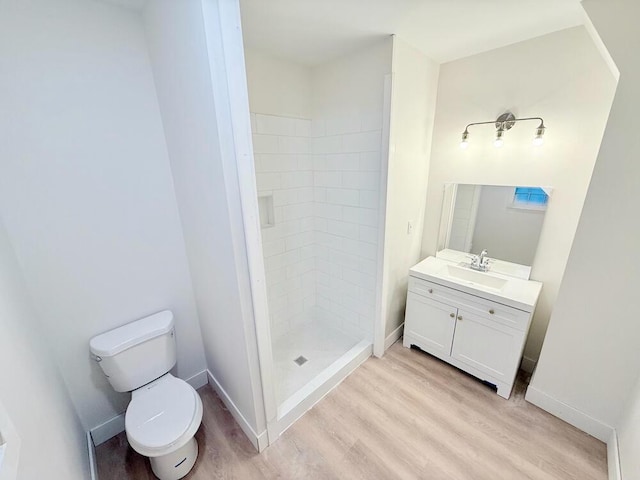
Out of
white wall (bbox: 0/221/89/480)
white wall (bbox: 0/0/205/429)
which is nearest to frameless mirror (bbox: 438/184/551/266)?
white wall (bbox: 0/0/205/429)

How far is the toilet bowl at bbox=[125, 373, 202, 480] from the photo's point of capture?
124 cm

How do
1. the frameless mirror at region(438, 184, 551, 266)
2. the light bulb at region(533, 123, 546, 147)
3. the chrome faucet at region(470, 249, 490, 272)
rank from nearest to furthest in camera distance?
the light bulb at region(533, 123, 546, 147)
the frameless mirror at region(438, 184, 551, 266)
the chrome faucet at region(470, 249, 490, 272)

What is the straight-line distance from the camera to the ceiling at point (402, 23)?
126 cm

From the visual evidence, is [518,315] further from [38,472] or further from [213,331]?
[38,472]

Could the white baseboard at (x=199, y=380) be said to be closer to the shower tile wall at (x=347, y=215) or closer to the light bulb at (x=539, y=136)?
the shower tile wall at (x=347, y=215)

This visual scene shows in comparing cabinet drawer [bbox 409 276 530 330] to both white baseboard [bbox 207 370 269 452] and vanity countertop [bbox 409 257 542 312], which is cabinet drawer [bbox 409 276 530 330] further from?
white baseboard [bbox 207 370 269 452]

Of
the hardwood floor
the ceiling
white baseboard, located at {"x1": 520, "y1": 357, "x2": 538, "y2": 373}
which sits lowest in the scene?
the hardwood floor

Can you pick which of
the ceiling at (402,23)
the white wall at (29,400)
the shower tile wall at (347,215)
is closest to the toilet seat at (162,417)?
the white wall at (29,400)

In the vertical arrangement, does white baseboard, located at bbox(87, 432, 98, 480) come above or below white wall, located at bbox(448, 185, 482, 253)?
below

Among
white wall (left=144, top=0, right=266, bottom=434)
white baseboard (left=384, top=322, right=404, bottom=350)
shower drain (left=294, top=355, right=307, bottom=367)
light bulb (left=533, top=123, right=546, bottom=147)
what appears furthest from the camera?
white baseboard (left=384, top=322, right=404, bottom=350)

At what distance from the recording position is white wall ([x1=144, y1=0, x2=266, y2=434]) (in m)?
0.98

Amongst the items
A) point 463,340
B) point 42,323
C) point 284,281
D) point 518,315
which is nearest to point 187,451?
point 42,323

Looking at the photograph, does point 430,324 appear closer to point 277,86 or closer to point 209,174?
point 209,174

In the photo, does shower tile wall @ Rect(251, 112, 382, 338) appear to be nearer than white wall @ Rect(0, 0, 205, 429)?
No
